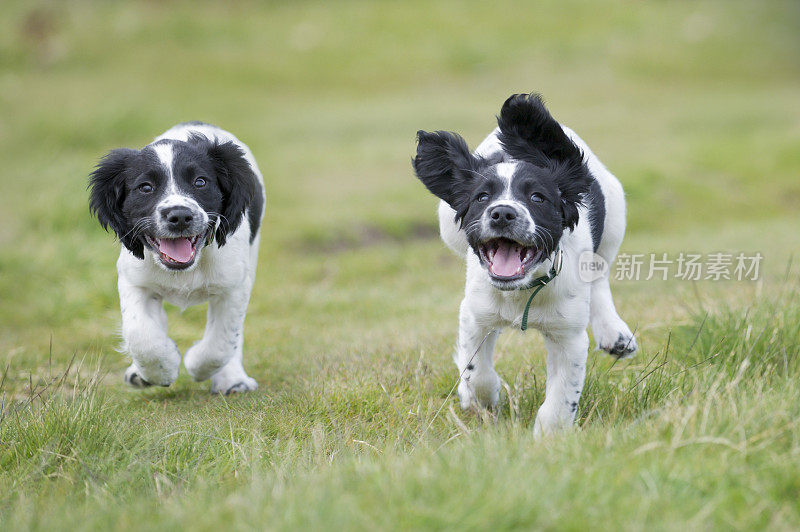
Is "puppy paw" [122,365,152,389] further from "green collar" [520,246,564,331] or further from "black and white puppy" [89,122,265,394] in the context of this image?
"green collar" [520,246,564,331]

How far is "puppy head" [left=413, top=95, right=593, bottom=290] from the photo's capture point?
12.1ft

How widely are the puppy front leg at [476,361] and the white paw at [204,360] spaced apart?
4.50 feet

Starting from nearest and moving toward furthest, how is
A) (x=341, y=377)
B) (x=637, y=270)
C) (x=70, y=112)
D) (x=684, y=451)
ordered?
(x=684, y=451)
(x=341, y=377)
(x=637, y=270)
(x=70, y=112)

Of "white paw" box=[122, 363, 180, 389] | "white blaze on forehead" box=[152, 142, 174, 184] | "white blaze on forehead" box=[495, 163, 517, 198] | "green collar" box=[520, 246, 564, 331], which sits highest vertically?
"white blaze on forehead" box=[152, 142, 174, 184]

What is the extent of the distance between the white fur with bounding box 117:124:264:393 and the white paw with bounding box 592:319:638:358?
2024 millimetres

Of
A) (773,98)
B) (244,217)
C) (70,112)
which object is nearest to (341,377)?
(244,217)

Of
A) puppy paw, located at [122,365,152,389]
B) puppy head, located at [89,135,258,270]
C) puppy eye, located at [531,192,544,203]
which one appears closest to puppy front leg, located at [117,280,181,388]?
puppy paw, located at [122,365,152,389]

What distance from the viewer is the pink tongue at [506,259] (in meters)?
3.76

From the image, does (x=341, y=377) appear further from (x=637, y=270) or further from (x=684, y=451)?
(x=637, y=270)

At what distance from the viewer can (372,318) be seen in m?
7.51

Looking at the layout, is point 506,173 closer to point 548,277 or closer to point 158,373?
point 548,277

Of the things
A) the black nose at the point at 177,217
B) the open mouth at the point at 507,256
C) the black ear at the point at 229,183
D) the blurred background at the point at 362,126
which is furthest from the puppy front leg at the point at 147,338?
the open mouth at the point at 507,256

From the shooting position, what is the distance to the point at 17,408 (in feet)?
13.2

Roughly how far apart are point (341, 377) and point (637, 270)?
4.70 meters
